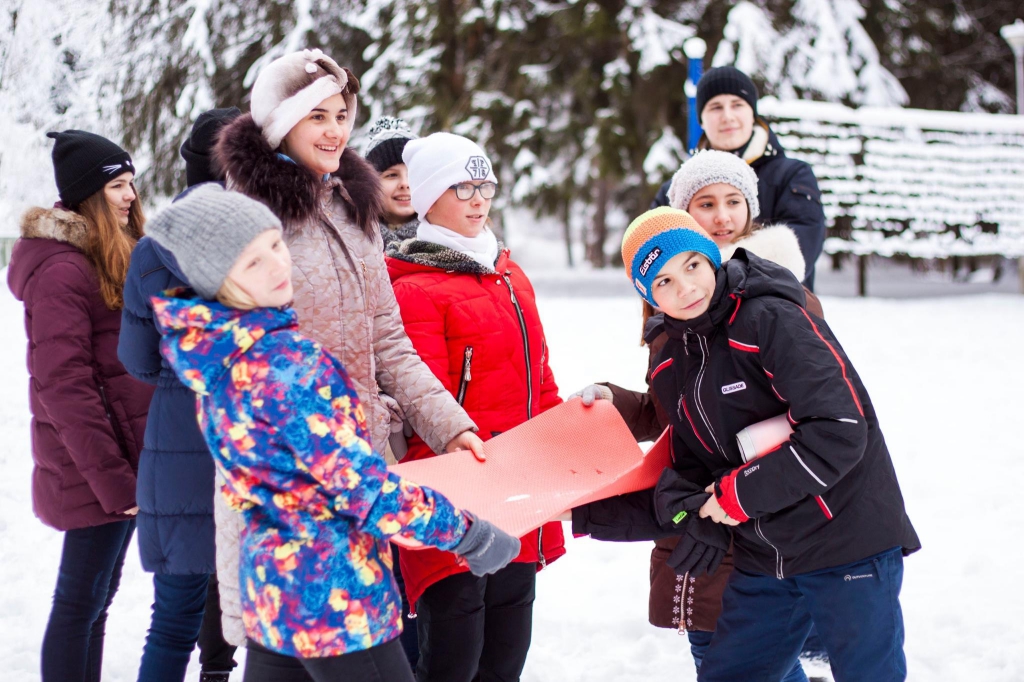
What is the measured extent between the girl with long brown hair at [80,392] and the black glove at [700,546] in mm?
1558

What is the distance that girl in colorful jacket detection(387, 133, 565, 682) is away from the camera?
2412 mm

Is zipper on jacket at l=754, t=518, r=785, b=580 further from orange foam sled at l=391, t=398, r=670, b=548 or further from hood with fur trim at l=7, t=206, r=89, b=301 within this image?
hood with fur trim at l=7, t=206, r=89, b=301

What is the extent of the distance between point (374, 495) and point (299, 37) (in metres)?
10.6

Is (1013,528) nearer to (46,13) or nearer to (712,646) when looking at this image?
(712,646)

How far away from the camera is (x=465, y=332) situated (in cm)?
250

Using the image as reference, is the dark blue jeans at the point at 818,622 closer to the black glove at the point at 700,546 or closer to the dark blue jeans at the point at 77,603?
the black glove at the point at 700,546

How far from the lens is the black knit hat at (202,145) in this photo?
2.62 meters

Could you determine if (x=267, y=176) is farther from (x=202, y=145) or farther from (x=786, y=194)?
(x=786, y=194)

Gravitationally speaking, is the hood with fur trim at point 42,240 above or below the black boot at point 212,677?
above

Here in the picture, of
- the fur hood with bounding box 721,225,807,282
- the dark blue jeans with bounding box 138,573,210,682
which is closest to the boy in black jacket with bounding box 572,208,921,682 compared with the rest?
the fur hood with bounding box 721,225,807,282

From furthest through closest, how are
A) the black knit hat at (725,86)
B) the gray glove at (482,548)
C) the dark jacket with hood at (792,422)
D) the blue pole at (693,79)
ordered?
the blue pole at (693,79)
the black knit hat at (725,86)
the dark jacket with hood at (792,422)
the gray glove at (482,548)

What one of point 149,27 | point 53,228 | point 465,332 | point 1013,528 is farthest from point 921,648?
point 149,27

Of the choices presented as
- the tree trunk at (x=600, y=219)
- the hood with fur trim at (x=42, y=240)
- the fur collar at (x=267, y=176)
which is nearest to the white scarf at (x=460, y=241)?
the fur collar at (x=267, y=176)

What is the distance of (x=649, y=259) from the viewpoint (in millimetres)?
2254
